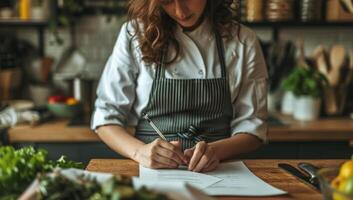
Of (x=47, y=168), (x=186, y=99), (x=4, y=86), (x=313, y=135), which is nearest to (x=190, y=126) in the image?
(x=186, y=99)

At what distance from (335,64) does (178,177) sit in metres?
1.78

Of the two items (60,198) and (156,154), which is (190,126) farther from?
(60,198)

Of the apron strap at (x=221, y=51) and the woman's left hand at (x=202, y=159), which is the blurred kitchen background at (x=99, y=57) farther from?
the woman's left hand at (x=202, y=159)

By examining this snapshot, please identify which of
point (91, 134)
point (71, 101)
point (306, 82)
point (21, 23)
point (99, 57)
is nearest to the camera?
point (91, 134)

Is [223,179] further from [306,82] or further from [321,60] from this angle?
[321,60]

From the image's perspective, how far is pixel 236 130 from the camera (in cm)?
161

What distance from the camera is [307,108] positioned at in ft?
8.46

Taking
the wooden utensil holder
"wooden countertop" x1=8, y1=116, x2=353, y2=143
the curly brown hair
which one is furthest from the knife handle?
the wooden utensil holder

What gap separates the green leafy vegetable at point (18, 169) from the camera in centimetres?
92

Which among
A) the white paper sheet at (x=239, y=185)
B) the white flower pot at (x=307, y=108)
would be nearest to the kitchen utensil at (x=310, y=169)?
the white paper sheet at (x=239, y=185)

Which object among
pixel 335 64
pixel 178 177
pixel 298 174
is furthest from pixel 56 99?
pixel 298 174

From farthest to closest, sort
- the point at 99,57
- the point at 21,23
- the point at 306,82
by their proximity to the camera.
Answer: the point at 99,57 → the point at 21,23 → the point at 306,82

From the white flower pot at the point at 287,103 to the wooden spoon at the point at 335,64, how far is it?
0.75ft

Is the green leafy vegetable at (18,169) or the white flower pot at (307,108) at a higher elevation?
the green leafy vegetable at (18,169)
